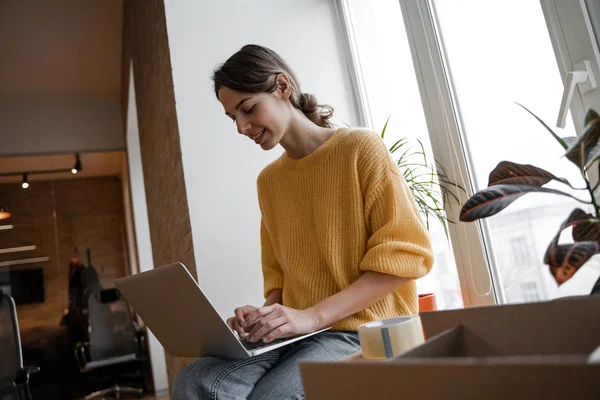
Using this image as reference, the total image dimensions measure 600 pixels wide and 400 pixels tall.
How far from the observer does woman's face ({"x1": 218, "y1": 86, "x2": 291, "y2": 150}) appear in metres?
1.43

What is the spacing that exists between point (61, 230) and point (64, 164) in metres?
0.97

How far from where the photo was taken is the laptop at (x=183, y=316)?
1.00m

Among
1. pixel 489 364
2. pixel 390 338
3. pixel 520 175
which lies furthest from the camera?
pixel 520 175

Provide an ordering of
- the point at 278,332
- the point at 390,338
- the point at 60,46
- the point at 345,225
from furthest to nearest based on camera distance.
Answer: the point at 60,46, the point at 345,225, the point at 278,332, the point at 390,338

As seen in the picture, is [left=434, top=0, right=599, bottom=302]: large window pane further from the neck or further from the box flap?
the box flap

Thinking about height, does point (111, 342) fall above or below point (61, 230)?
below

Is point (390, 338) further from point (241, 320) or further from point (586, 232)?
point (241, 320)

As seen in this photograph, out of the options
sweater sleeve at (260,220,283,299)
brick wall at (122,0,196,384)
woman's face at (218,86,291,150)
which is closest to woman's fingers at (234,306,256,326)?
sweater sleeve at (260,220,283,299)

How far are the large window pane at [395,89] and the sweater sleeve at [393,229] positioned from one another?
675mm

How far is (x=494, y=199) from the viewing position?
0.70 metres

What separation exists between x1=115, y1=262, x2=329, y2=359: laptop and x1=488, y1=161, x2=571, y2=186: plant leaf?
0.55 m

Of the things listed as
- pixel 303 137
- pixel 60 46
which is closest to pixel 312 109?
pixel 303 137

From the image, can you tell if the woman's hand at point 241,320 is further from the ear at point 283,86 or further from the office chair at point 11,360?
the office chair at point 11,360

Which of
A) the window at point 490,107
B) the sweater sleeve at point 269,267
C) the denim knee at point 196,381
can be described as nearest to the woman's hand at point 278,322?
the denim knee at point 196,381
